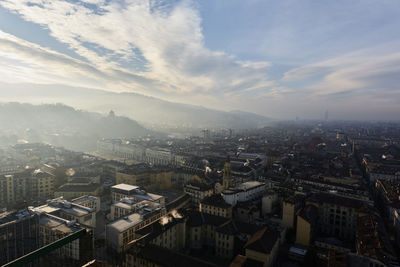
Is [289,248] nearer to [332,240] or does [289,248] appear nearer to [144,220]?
[332,240]

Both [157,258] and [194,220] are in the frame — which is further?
[194,220]

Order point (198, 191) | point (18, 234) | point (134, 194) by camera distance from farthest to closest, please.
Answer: point (198, 191) < point (134, 194) < point (18, 234)

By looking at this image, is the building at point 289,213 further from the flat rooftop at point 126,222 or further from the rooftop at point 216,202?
the flat rooftop at point 126,222

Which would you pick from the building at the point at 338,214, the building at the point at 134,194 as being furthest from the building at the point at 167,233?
the building at the point at 338,214

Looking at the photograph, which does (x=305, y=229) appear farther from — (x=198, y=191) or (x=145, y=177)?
(x=145, y=177)

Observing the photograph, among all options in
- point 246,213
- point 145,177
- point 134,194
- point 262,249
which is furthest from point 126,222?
point 145,177

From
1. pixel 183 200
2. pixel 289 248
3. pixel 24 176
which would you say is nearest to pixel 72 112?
pixel 24 176
